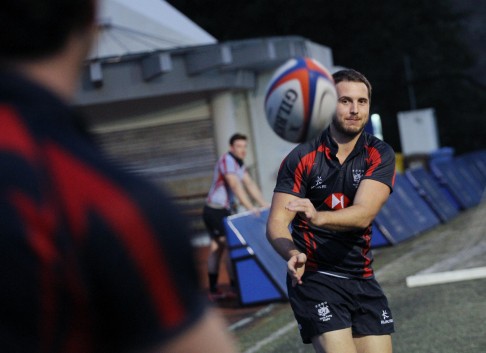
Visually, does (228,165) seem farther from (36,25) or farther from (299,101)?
(36,25)

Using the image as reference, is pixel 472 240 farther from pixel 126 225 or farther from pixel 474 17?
pixel 474 17

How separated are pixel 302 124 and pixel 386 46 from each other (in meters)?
34.0

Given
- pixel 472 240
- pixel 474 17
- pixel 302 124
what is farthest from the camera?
pixel 474 17

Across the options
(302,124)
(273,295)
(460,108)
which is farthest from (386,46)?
(302,124)

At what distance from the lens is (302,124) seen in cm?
712

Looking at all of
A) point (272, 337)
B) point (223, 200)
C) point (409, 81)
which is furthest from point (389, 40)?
point (272, 337)

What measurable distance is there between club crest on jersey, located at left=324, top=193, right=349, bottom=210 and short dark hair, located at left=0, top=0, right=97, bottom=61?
410 centimetres

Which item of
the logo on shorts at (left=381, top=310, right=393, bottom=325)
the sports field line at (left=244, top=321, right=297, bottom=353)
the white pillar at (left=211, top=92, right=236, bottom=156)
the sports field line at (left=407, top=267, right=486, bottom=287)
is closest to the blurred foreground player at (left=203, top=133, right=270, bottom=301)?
the sports field line at (left=407, top=267, right=486, bottom=287)

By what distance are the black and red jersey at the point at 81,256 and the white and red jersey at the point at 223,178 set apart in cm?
1118

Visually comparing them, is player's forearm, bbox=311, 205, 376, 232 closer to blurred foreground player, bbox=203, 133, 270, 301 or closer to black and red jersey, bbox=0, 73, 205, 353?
black and red jersey, bbox=0, 73, 205, 353

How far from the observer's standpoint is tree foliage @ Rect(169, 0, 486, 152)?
39531mm

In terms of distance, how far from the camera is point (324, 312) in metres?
5.30

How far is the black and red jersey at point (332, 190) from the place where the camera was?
5.47m

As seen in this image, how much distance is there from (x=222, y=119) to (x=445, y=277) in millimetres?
9343
